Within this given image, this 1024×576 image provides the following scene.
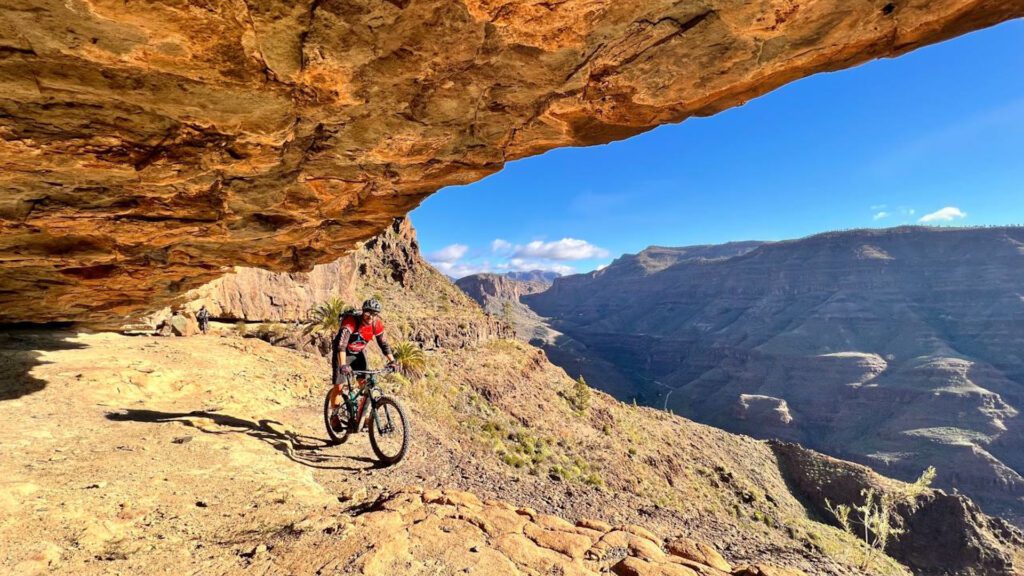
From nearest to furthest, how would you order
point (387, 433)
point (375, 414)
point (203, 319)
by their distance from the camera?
point (375, 414)
point (387, 433)
point (203, 319)

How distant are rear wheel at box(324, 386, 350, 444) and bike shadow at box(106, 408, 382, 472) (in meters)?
0.26

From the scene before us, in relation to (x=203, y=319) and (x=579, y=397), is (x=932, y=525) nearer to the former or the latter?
(x=579, y=397)

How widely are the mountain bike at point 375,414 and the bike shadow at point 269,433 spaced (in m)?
0.36

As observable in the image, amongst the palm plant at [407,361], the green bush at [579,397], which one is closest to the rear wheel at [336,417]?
the palm plant at [407,361]

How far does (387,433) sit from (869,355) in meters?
158

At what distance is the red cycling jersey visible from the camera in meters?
7.18

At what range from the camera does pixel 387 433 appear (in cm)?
704

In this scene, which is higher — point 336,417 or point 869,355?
point 336,417

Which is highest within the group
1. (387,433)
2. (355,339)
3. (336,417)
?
(355,339)

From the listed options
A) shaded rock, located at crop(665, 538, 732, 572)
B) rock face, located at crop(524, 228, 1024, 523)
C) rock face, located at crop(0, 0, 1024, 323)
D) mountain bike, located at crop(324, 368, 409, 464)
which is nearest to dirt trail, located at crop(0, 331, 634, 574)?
mountain bike, located at crop(324, 368, 409, 464)

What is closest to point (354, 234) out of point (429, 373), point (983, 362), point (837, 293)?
point (429, 373)

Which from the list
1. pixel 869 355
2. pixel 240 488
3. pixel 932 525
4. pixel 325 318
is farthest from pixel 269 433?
pixel 869 355

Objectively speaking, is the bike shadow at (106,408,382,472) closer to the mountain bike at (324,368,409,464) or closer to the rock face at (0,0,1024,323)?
the mountain bike at (324,368,409,464)

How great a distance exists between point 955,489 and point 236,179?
117153mm
